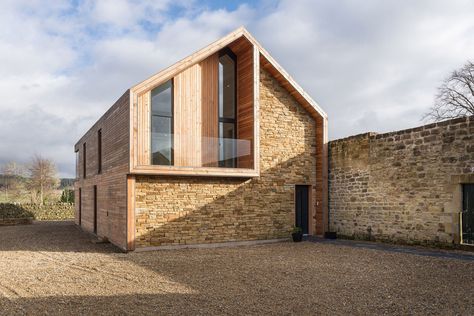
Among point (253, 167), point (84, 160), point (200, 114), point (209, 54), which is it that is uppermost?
point (209, 54)

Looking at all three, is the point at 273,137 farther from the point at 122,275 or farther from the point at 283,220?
the point at 122,275

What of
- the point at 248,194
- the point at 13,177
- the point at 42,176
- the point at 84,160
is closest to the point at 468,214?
the point at 248,194

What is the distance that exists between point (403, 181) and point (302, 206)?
13.1 feet

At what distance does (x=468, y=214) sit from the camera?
9969mm

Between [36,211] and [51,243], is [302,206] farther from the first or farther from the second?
[36,211]

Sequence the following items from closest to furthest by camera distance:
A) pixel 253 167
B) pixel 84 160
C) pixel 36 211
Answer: pixel 253 167, pixel 84 160, pixel 36 211

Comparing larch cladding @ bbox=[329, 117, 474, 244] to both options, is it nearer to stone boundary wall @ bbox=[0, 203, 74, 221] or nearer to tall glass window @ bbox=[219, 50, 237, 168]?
tall glass window @ bbox=[219, 50, 237, 168]

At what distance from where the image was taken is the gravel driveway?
5562 mm

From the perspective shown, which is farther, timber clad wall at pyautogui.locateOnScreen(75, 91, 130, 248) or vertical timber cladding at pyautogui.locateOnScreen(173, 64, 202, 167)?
vertical timber cladding at pyautogui.locateOnScreen(173, 64, 202, 167)

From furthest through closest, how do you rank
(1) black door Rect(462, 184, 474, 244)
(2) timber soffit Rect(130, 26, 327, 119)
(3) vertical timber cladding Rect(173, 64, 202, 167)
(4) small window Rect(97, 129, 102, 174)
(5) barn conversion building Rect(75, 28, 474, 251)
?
(4) small window Rect(97, 129, 102, 174) → (3) vertical timber cladding Rect(173, 64, 202, 167) → (2) timber soffit Rect(130, 26, 327, 119) → (5) barn conversion building Rect(75, 28, 474, 251) → (1) black door Rect(462, 184, 474, 244)

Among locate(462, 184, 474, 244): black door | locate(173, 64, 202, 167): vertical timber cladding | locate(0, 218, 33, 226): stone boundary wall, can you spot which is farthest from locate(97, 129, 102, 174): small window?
locate(462, 184, 474, 244): black door

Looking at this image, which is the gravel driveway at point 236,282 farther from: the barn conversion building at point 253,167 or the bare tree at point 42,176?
the bare tree at point 42,176

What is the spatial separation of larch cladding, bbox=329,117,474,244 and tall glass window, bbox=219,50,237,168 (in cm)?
420

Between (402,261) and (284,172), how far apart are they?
5613 millimetres
